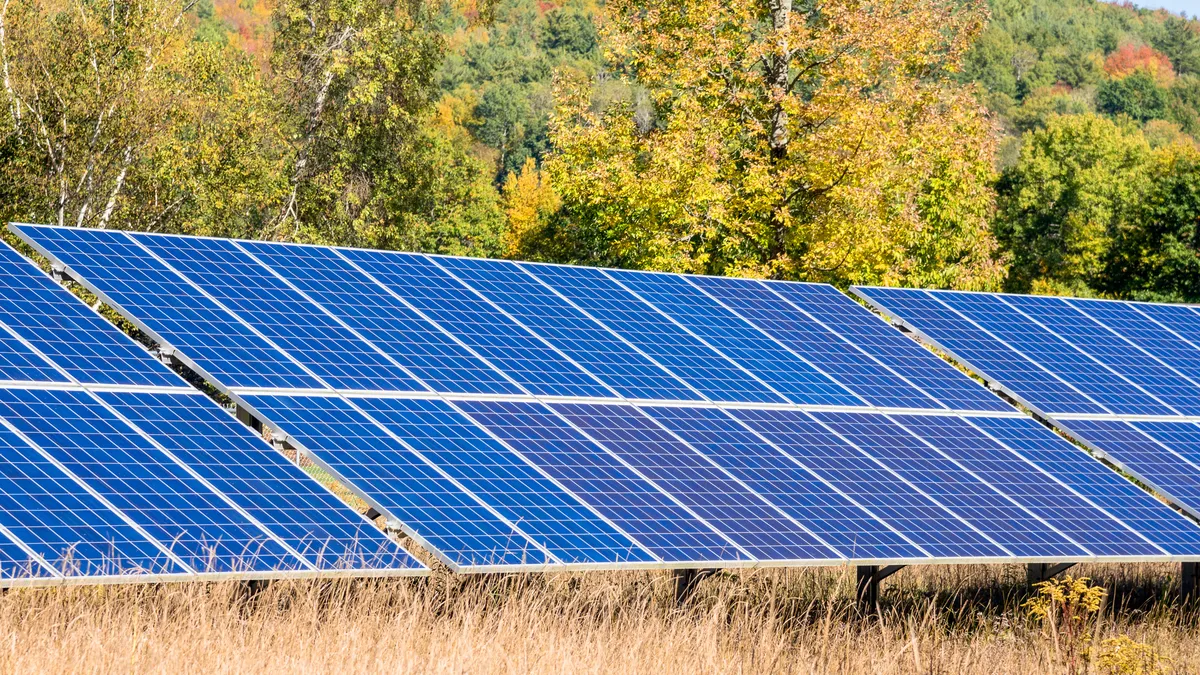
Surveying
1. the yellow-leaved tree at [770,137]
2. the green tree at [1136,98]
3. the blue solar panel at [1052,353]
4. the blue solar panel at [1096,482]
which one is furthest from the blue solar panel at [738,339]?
the green tree at [1136,98]

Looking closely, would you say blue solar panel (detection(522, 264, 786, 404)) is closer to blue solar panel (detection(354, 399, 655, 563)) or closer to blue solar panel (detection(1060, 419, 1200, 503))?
blue solar panel (detection(354, 399, 655, 563))

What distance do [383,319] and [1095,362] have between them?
1097 cm

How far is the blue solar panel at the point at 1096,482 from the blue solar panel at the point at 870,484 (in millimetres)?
2380

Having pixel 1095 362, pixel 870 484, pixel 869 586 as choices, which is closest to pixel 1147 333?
pixel 1095 362

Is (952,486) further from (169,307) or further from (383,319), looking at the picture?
(169,307)

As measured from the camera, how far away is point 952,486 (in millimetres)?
17672

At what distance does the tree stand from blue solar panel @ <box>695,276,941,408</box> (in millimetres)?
62297

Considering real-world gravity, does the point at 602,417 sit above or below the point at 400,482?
below

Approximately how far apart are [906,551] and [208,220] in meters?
34.5

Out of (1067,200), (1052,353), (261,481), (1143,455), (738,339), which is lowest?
(1067,200)

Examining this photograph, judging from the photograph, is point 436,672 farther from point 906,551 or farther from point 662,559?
point 906,551

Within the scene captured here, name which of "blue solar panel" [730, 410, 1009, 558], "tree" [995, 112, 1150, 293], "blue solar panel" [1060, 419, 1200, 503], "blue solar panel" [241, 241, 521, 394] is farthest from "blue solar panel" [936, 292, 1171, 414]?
"tree" [995, 112, 1150, 293]

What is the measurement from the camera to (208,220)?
152 feet

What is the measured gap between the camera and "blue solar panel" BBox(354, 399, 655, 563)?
14.3 meters
